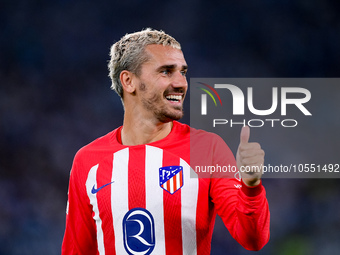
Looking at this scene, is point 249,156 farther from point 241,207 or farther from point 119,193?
point 119,193

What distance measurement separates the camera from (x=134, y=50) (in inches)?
102

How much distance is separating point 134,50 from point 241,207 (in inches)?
44.0

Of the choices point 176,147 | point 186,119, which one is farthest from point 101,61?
point 176,147

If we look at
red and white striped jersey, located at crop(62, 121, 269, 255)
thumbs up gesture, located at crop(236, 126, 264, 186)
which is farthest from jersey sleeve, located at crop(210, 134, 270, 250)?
thumbs up gesture, located at crop(236, 126, 264, 186)

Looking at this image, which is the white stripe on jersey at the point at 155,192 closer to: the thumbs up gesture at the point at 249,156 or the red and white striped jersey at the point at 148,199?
the red and white striped jersey at the point at 148,199

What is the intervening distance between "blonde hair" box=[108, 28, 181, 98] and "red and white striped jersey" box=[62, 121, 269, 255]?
16.3 inches

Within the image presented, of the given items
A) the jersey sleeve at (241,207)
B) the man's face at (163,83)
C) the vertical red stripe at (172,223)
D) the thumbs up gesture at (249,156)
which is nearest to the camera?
the thumbs up gesture at (249,156)

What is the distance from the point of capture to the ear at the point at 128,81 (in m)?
2.61

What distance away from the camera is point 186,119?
4.67 meters

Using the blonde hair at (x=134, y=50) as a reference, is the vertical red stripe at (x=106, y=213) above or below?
below

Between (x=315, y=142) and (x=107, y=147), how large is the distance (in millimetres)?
3098

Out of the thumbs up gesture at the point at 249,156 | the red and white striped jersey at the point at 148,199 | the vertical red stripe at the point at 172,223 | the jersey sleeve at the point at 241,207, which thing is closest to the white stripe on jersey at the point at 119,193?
the red and white striped jersey at the point at 148,199

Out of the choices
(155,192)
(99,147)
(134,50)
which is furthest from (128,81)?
(155,192)

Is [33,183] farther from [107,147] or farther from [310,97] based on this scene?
[310,97]
